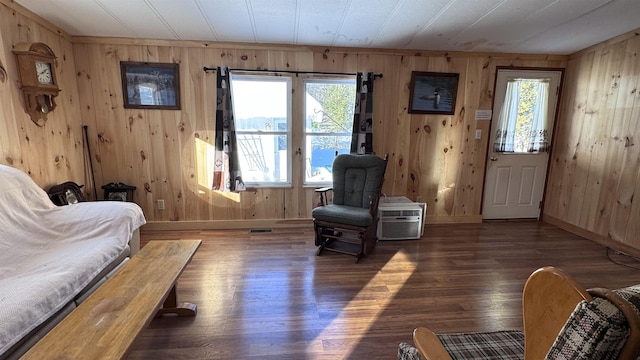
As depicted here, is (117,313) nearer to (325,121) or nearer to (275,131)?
(275,131)

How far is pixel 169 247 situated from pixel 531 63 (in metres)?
4.60

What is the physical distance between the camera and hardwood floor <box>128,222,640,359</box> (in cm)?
177

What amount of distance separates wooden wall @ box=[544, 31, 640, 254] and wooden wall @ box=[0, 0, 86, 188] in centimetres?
574

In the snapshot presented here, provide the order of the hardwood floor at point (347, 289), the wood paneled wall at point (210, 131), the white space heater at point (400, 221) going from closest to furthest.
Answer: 1. the hardwood floor at point (347, 289)
2. the wood paneled wall at point (210, 131)
3. the white space heater at point (400, 221)

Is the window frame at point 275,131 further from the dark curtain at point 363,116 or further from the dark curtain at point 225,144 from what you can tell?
the dark curtain at point 363,116

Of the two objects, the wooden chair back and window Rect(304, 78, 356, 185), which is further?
window Rect(304, 78, 356, 185)

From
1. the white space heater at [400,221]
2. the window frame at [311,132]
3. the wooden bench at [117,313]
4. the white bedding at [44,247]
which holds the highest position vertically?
the window frame at [311,132]

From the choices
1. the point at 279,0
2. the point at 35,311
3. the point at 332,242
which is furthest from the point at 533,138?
the point at 35,311

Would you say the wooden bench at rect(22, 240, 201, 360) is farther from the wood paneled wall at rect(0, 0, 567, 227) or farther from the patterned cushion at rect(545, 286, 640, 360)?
the wood paneled wall at rect(0, 0, 567, 227)

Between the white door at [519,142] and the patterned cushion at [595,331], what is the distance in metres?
3.85

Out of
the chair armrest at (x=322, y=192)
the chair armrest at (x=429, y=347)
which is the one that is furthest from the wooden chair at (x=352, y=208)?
the chair armrest at (x=429, y=347)

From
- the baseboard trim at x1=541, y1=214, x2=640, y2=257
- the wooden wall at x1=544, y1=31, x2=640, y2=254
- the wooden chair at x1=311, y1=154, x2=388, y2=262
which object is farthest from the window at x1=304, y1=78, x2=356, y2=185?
the baseboard trim at x1=541, y1=214, x2=640, y2=257

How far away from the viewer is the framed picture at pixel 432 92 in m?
3.70

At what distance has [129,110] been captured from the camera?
342cm
